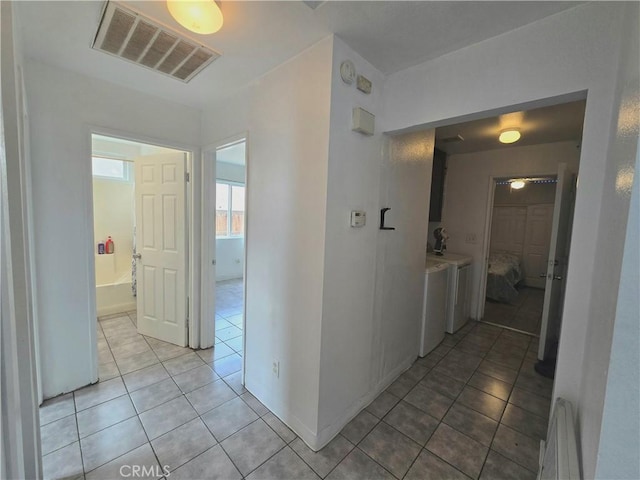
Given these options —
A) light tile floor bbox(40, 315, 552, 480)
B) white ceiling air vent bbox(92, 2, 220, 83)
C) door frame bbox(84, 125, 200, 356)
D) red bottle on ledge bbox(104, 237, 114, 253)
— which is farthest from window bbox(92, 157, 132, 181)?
white ceiling air vent bbox(92, 2, 220, 83)

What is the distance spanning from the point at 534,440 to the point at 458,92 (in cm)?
229

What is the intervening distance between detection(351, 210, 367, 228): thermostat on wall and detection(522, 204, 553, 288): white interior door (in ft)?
18.7

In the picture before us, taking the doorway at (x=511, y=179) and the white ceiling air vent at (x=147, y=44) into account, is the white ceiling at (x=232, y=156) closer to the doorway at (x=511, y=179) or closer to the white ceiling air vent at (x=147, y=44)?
the white ceiling air vent at (x=147, y=44)

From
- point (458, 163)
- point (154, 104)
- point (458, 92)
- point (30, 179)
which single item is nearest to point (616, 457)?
point (458, 92)

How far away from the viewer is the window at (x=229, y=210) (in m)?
5.61

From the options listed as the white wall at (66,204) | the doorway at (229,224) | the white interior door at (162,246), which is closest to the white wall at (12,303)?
the white wall at (66,204)

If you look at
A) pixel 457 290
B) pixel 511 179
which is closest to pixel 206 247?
pixel 457 290

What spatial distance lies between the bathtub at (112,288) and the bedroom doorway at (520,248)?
5309 mm

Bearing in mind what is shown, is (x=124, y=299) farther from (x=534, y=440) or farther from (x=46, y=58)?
(x=534, y=440)

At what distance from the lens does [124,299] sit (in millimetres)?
3602

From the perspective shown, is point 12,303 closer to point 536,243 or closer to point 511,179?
point 511,179

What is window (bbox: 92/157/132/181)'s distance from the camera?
13.0 feet

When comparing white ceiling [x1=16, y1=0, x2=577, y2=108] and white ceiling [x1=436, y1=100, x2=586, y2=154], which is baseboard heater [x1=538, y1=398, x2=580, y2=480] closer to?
white ceiling [x1=16, y1=0, x2=577, y2=108]

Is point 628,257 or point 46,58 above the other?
point 46,58
